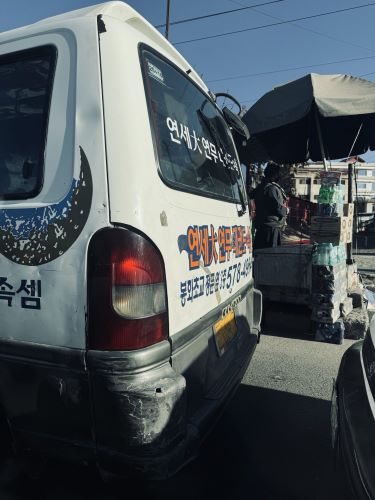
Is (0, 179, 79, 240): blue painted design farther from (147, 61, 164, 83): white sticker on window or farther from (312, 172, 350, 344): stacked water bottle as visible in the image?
(312, 172, 350, 344): stacked water bottle

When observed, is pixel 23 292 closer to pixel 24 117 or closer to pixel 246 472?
pixel 24 117

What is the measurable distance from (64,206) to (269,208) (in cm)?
471

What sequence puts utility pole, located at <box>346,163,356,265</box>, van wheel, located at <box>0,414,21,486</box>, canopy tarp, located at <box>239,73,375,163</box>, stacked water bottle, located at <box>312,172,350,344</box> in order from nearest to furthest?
van wheel, located at <box>0,414,21,486</box> < stacked water bottle, located at <box>312,172,350,344</box> < canopy tarp, located at <box>239,73,375,163</box> < utility pole, located at <box>346,163,356,265</box>

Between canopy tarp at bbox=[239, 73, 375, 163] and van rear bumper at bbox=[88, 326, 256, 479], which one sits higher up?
canopy tarp at bbox=[239, 73, 375, 163]

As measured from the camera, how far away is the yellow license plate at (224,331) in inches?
92.0

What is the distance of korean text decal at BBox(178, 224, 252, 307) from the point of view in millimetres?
1971

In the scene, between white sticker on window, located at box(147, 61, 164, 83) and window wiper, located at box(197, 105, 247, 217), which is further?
window wiper, located at box(197, 105, 247, 217)

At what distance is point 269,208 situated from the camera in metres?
5.99

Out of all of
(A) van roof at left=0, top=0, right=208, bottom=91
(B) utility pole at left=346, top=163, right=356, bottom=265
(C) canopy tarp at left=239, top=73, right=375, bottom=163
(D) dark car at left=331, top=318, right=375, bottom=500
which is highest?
(C) canopy tarp at left=239, top=73, right=375, bottom=163

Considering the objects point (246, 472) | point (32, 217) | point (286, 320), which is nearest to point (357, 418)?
point (246, 472)

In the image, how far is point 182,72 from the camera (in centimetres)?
238

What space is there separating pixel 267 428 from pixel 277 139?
18.9 ft

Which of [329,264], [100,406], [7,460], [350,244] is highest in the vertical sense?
[350,244]

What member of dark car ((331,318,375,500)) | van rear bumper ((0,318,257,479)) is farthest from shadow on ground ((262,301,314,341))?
van rear bumper ((0,318,257,479))
